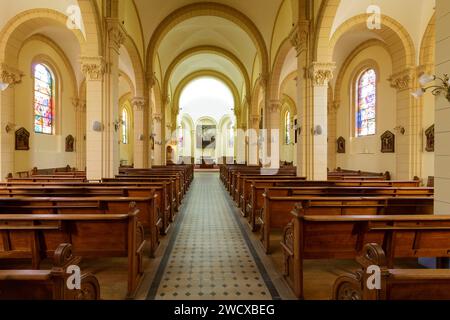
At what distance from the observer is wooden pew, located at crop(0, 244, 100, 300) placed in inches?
65.7

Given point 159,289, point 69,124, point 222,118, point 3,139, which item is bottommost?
point 159,289

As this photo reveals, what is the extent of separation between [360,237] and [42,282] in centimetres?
309

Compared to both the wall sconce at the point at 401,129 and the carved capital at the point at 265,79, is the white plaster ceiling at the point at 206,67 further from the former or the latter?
the wall sconce at the point at 401,129

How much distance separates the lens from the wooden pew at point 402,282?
5.52 ft

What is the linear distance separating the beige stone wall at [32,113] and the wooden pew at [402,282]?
45.4 feet

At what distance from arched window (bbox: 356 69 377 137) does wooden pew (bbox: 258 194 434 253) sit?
33.7 ft

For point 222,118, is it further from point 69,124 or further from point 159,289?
point 159,289

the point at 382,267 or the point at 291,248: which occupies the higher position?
the point at 382,267

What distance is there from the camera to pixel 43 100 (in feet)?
48.1

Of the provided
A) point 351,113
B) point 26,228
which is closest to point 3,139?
point 26,228

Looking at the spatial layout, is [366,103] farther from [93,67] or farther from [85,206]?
[85,206]

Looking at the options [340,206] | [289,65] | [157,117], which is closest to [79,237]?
[340,206]
